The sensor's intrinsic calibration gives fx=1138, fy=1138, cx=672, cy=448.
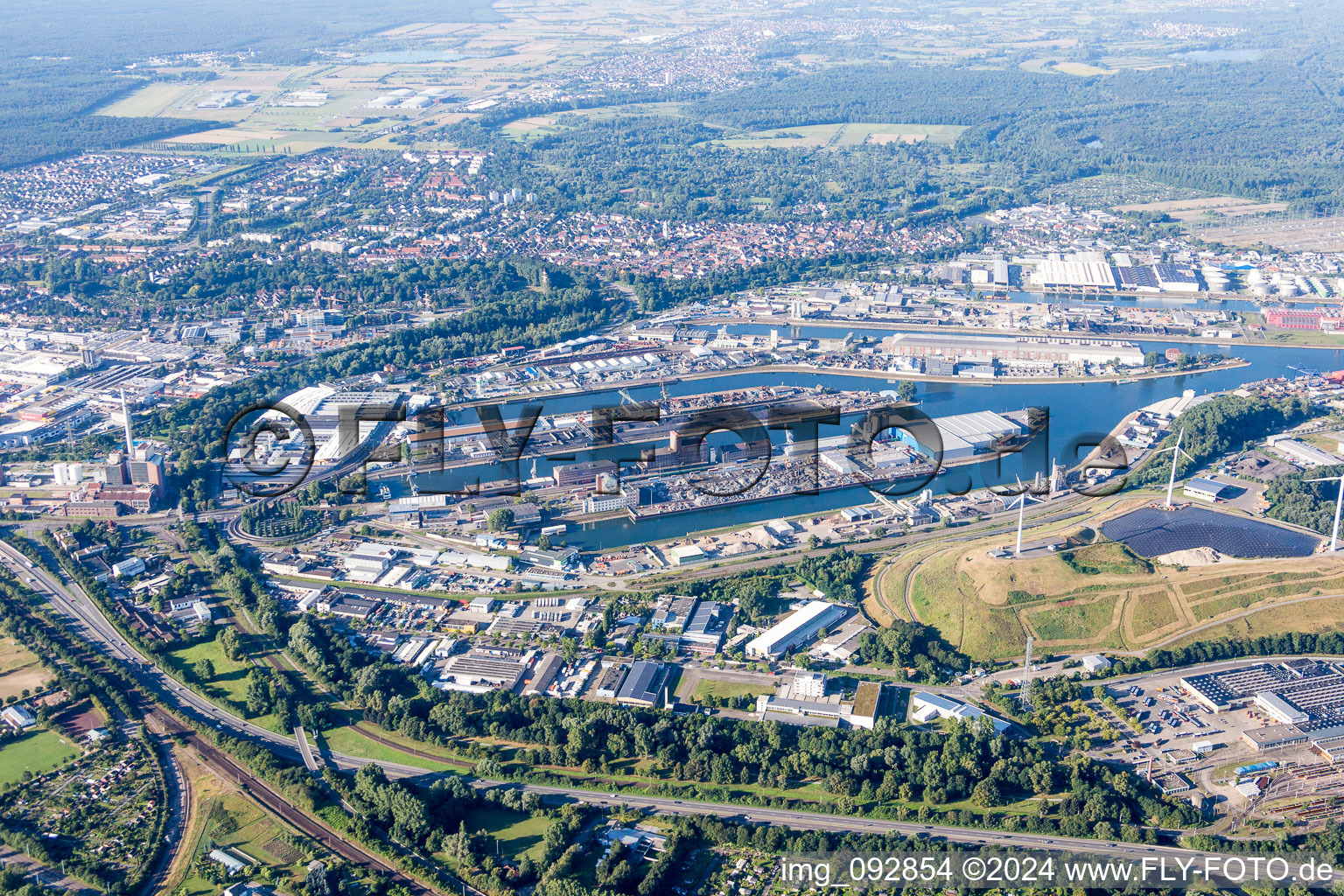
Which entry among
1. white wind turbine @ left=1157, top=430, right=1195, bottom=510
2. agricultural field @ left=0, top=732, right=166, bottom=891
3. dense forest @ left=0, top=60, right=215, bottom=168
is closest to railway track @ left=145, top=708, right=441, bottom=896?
agricultural field @ left=0, top=732, right=166, bottom=891

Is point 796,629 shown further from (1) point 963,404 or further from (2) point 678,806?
(1) point 963,404

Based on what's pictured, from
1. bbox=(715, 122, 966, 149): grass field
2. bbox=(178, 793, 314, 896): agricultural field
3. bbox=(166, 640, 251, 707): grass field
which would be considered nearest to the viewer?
bbox=(178, 793, 314, 896): agricultural field

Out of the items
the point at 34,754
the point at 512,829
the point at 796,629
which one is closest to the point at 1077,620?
the point at 796,629

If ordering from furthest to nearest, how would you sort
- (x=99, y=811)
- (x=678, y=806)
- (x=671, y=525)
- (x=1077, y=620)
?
(x=671, y=525), (x=1077, y=620), (x=678, y=806), (x=99, y=811)

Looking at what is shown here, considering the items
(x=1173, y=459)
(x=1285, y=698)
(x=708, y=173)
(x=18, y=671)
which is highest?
(x=708, y=173)

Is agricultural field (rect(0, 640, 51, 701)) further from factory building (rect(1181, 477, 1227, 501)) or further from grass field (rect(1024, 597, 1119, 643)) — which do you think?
factory building (rect(1181, 477, 1227, 501))

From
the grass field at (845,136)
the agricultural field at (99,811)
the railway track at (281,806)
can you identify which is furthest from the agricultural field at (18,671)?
the grass field at (845,136)

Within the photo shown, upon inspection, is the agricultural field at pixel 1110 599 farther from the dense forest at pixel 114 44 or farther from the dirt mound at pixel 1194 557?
the dense forest at pixel 114 44
